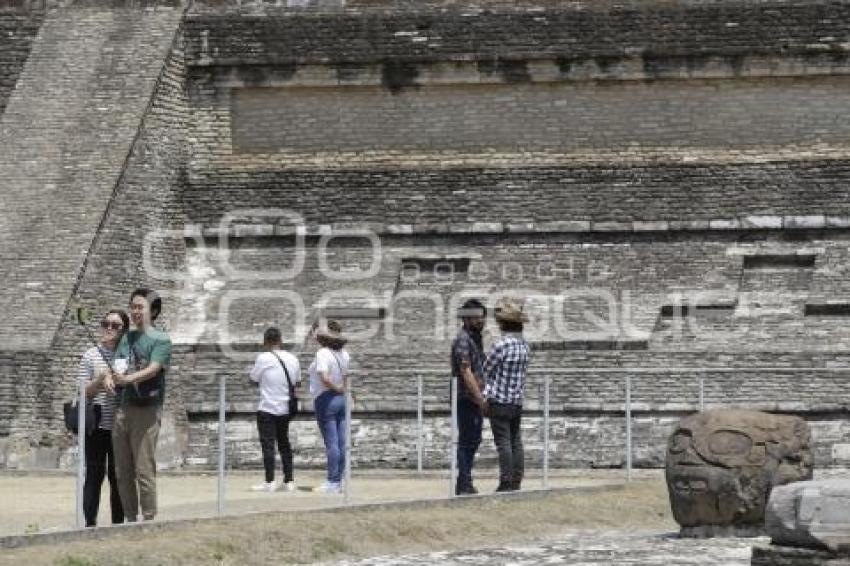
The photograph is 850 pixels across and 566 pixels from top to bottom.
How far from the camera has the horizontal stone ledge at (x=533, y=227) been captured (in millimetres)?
27391

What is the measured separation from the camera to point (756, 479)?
17.2 meters

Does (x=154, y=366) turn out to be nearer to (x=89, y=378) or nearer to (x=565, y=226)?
(x=89, y=378)

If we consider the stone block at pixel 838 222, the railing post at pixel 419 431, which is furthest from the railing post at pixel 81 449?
the stone block at pixel 838 222

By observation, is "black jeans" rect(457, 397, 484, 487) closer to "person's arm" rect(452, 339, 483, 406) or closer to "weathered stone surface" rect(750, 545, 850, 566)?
"person's arm" rect(452, 339, 483, 406)

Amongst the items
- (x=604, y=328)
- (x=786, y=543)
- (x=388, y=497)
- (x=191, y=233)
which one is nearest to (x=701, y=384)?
(x=604, y=328)

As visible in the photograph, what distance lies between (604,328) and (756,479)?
888 cm

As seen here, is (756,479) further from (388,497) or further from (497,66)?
(497,66)

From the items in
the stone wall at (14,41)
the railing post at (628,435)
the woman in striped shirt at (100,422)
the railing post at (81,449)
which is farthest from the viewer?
the stone wall at (14,41)

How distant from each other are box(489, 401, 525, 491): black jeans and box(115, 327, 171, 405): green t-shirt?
11.4ft

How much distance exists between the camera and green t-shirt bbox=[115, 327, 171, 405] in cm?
1583

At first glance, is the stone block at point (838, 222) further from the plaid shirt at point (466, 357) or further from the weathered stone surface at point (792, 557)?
the weathered stone surface at point (792, 557)

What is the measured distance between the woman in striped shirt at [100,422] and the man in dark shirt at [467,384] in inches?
130

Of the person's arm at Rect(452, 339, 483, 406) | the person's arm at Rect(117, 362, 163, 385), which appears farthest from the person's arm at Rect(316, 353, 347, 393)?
the person's arm at Rect(117, 362, 163, 385)

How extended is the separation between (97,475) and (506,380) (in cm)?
375
